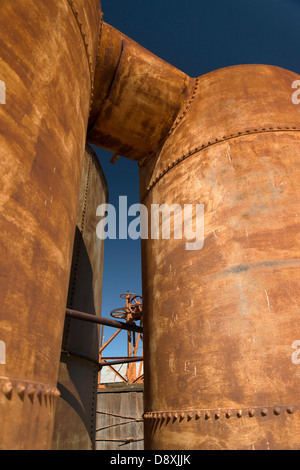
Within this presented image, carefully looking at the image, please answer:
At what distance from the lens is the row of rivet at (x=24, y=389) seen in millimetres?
1638

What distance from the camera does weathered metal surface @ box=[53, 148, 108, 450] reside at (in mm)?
4836

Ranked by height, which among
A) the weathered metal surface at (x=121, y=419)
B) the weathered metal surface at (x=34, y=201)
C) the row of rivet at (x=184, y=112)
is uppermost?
the row of rivet at (x=184, y=112)

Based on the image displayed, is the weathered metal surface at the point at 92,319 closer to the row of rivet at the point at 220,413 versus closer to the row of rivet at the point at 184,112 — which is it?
the row of rivet at the point at 220,413

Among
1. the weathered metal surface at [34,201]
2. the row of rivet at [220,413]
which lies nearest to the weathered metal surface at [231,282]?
the row of rivet at [220,413]

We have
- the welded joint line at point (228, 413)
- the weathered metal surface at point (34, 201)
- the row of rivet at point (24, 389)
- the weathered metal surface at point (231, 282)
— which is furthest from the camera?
the weathered metal surface at point (231, 282)

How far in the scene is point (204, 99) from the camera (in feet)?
16.0

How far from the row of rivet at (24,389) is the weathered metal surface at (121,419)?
45.0ft

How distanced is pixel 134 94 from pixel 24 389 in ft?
15.6

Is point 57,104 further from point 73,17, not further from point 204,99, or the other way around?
point 204,99

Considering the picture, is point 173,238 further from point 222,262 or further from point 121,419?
point 121,419

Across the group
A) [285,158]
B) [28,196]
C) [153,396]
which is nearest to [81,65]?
[28,196]

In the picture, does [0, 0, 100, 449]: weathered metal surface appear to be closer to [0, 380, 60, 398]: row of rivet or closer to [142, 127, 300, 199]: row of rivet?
[0, 380, 60, 398]: row of rivet

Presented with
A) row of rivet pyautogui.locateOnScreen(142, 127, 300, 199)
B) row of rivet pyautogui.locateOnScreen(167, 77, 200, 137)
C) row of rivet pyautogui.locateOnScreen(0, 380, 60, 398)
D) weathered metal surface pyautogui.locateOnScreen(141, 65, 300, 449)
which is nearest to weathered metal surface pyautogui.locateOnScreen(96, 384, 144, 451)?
weathered metal surface pyautogui.locateOnScreen(141, 65, 300, 449)

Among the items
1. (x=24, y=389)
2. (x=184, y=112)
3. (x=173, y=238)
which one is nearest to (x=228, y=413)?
(x=24, y=389)
